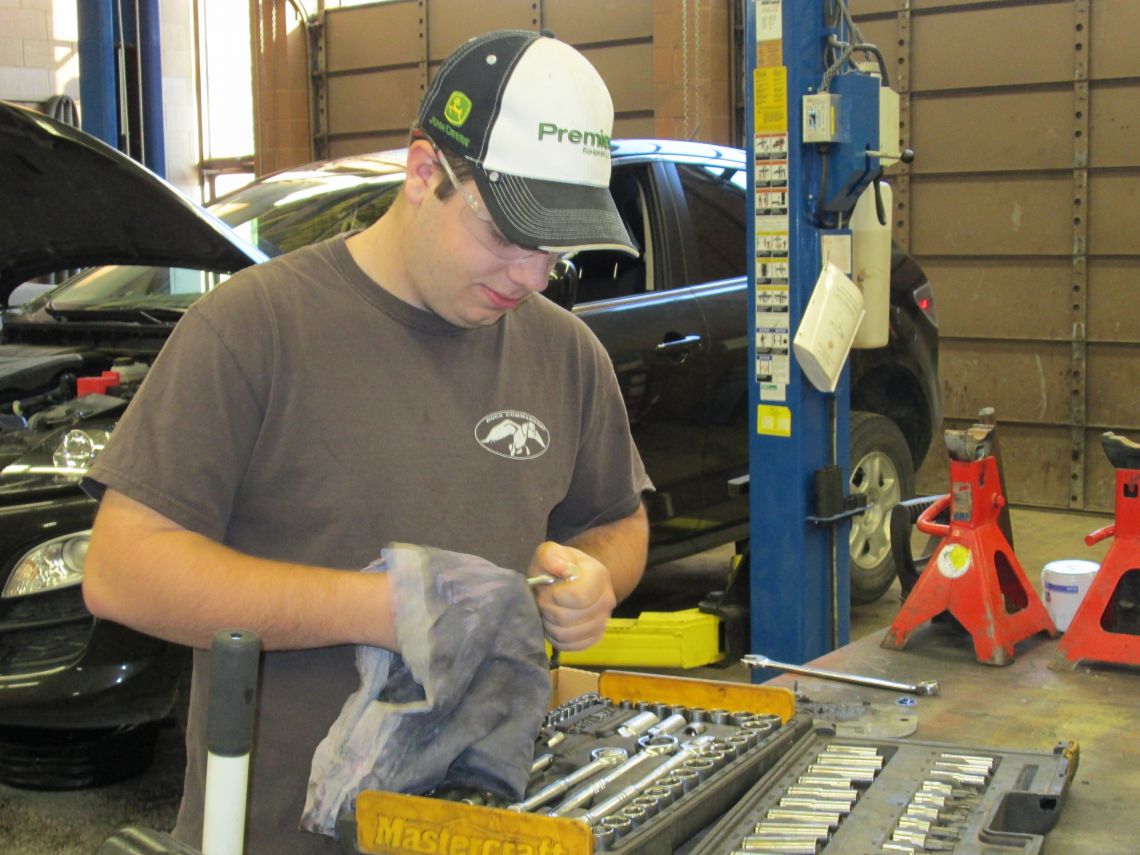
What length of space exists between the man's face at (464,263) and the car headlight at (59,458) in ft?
5.82

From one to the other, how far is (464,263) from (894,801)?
73 centimetres

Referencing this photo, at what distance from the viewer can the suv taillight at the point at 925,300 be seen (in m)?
5.29

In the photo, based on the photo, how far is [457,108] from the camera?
1.43 meters

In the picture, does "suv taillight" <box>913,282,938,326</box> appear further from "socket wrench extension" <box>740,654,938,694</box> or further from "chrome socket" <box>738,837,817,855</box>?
"chrome socket" <box>738,837,817,855</box>

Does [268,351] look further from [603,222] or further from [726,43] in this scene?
[726,43]

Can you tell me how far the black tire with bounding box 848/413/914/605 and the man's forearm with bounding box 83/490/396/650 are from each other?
369 cm

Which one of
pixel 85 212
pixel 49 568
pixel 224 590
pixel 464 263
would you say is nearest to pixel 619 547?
pixel 464 263

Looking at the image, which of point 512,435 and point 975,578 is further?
point 975,578

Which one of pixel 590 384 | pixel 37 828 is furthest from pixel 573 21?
pixel 590 384

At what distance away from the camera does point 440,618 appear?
4.28 ft

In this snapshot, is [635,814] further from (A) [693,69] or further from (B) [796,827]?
(A) [693,69]

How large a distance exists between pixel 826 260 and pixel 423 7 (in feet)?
21.1

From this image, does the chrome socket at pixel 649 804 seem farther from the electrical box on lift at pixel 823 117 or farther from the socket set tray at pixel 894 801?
the electrical box on lift at pixel 823 117

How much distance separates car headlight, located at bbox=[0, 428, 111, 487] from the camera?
306 cm
